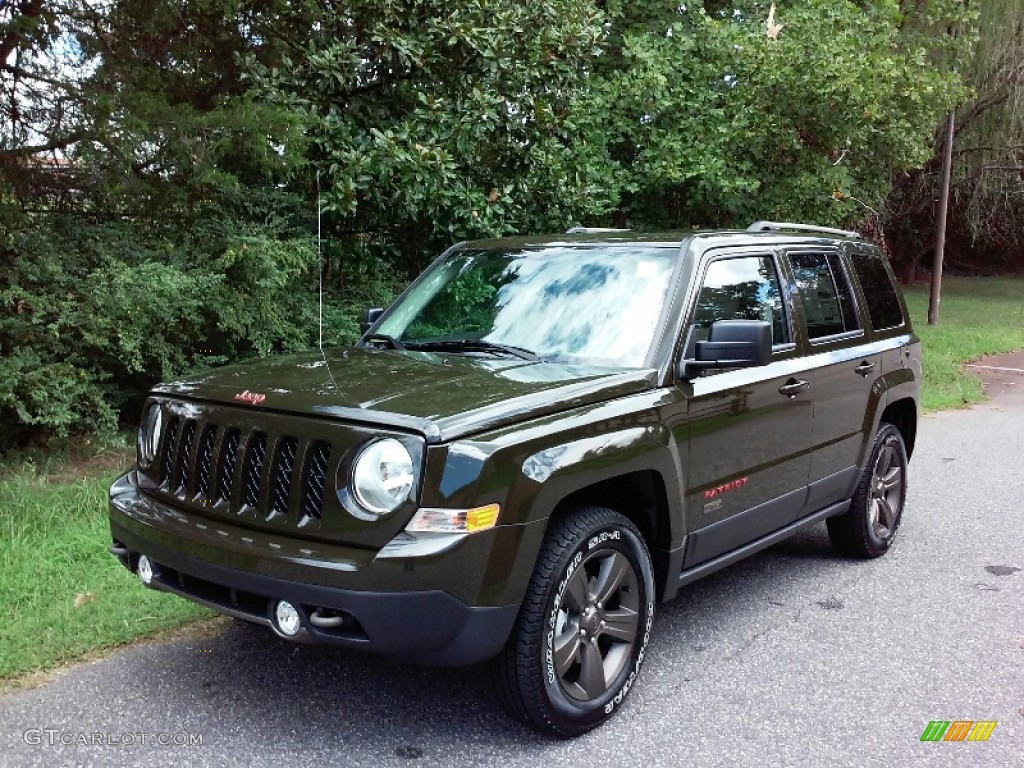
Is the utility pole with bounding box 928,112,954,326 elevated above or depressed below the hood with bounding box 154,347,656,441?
above

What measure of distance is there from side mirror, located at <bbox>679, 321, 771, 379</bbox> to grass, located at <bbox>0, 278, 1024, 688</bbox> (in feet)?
8.43

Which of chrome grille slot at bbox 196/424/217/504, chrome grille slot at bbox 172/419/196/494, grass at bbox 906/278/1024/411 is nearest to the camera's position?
chrome grille slot at bbox 196/424/217/504

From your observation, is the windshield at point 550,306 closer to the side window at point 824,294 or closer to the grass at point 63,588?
the side window at point 824,294

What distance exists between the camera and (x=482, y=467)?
310 cm

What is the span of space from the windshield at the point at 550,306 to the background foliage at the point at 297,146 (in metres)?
2.83

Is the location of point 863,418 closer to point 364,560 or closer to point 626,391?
point 626,391

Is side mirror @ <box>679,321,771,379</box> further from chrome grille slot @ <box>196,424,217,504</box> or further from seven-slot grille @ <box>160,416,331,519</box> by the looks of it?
chrome grille slot @ <box>196,424,217,504</box>

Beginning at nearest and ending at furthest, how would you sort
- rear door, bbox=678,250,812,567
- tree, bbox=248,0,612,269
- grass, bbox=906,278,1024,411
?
rear door, bbox=678,250,812,567
tree, bbox=248,0,612,269
grass, bbox=906,278,1024,411

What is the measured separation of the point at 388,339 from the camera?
466 cm

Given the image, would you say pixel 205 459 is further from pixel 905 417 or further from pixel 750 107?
pixel 750 107

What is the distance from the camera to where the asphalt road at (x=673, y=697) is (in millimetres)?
3391

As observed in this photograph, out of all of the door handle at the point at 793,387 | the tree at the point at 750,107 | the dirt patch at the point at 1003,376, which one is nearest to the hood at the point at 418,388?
the door handle at the point at 793,387

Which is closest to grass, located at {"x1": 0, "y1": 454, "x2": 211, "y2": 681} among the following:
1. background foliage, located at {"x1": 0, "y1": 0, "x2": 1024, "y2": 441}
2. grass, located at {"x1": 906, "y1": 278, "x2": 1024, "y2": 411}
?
background foliage, located at {"x1": 0, "y1": 0, "x2": 1024, "y2": 441}

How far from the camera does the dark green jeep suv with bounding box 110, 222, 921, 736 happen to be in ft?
10.2
